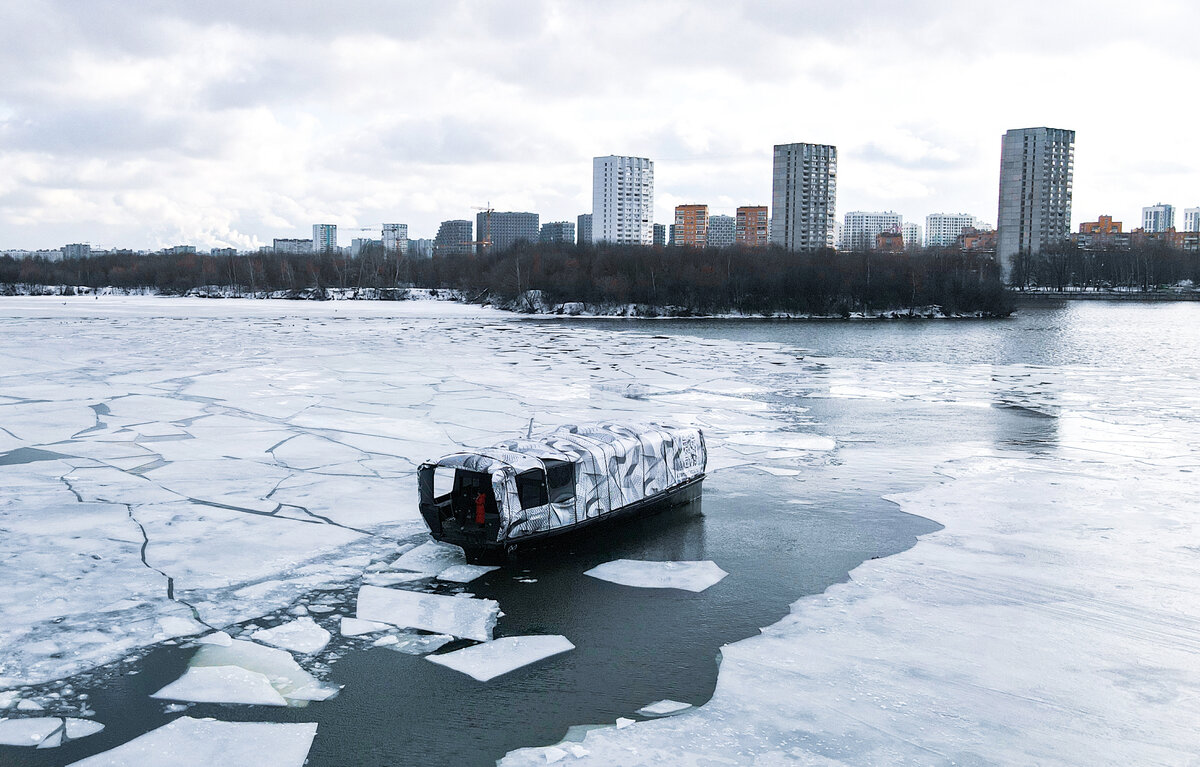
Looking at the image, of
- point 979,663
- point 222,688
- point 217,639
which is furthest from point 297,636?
point 979,663

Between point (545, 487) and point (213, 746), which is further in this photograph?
point (545, 487)

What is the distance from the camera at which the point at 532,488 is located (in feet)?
31.5

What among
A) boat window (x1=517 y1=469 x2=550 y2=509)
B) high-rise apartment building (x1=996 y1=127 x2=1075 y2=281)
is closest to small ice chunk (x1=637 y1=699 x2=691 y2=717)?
boat window (x1=517 y1=469 x2=550 y2=509)

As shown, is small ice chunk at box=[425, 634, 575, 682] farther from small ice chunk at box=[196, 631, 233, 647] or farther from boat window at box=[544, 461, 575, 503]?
boat window at box=[544, 461, 575, 503]

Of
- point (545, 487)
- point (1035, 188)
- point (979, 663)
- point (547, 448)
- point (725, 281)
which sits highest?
point (1035, 188)

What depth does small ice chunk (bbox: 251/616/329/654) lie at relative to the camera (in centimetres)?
741

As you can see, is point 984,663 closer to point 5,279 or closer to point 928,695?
point 928,695

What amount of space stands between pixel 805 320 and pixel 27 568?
69163 mm

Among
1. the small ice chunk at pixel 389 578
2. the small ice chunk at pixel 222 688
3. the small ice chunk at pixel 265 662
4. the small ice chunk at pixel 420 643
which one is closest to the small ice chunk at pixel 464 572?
the small ice chunk at pixel 389 578

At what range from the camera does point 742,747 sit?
19.4ft

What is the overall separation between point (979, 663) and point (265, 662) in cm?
558

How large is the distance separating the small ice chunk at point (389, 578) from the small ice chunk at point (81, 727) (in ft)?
10.2

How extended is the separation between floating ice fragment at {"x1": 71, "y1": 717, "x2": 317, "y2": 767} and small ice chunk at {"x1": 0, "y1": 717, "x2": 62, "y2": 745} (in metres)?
0.51

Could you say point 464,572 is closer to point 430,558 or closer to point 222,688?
point 430,558
